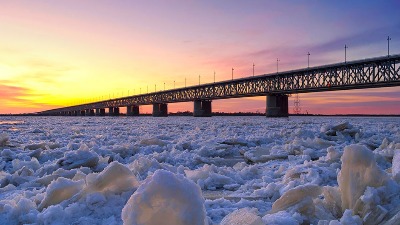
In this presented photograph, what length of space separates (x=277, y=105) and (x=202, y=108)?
96.5 ft

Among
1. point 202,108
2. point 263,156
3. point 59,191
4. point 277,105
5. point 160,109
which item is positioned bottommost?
point 263,156

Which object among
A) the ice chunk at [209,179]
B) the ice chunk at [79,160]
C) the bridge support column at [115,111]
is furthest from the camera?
the bridge support column at [115,111]

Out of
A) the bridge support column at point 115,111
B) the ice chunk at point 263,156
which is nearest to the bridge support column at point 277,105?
the ice chunk at point 263,156

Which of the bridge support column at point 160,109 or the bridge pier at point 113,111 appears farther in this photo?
the bridge pier at point 113,111

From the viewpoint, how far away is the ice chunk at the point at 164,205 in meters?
1.69

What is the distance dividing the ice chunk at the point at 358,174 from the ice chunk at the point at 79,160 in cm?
419

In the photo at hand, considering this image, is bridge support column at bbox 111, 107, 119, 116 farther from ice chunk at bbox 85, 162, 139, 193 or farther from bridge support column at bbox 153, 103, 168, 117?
ice chunk at bbox 85, 162, 139, 193

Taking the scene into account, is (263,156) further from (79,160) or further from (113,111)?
(113,111)

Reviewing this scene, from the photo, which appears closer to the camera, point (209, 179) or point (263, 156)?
point (209, 179)

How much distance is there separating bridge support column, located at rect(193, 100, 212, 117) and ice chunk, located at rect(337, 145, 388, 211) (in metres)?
102

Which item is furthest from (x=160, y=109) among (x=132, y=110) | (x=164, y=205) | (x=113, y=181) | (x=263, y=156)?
(x=164, y=205)

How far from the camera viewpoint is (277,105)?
3327 inches

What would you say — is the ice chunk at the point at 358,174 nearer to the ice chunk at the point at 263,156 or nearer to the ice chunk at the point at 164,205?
the ice chunk at the point at 164,205

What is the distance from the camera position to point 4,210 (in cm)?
287
